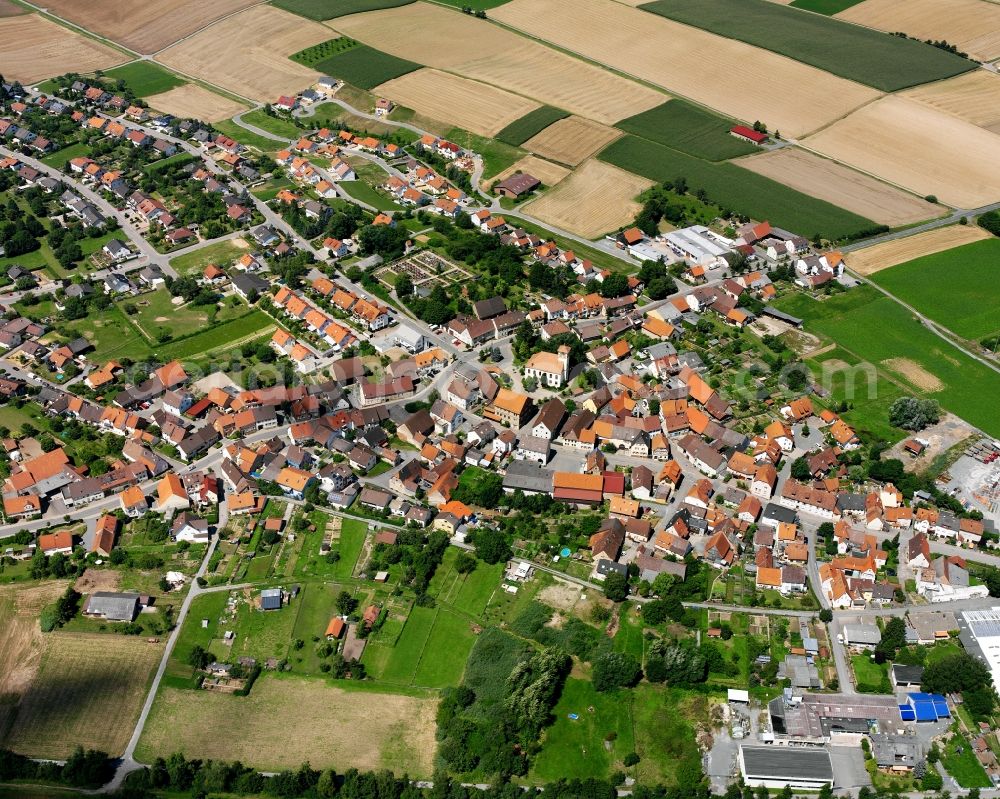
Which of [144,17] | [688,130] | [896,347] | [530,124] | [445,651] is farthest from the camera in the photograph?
[144,17]

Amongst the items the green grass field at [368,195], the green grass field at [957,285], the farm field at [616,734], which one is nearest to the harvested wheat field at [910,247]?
the green grass field at [957,285]

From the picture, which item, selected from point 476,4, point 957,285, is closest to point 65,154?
point 476,4

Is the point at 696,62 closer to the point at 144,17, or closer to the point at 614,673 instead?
the point at 144,17

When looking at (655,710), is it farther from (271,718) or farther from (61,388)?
(61,388)

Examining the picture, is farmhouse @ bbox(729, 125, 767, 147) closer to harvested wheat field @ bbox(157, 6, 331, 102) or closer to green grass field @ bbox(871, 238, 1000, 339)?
green grass field @ bbox(871, 238, 1000, 339)

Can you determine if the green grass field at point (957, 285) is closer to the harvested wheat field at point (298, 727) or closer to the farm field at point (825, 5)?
the harvested wheat field at point (298, 727)

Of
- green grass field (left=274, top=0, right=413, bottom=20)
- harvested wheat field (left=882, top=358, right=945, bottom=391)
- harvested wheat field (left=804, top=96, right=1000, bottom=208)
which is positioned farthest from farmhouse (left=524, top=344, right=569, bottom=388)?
green grass field (left=274, top=0, right=413, bottom=20)
